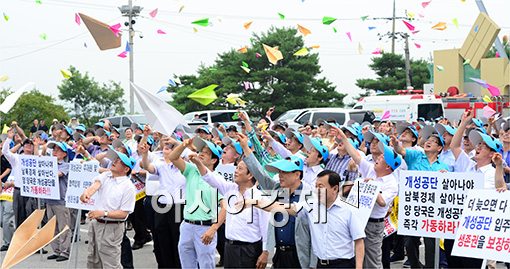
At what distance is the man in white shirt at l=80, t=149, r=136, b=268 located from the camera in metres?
8.07

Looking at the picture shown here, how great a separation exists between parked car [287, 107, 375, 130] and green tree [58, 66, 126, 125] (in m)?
18.6

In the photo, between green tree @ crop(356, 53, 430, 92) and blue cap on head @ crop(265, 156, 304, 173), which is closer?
blue cap on head @ crop(265, 156, 304, 173)

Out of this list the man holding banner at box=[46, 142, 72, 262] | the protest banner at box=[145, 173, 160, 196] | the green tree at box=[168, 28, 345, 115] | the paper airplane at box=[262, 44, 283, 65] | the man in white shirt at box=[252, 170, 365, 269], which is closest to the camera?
the man in white shirt at box=[252, 170, 365, 269]

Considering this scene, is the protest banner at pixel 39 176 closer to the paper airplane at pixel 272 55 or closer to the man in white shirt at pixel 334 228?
the man in white shirt at pixel 334 228

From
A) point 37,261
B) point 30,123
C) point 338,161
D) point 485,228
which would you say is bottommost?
point 37,261

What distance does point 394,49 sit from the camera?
48.0 meters

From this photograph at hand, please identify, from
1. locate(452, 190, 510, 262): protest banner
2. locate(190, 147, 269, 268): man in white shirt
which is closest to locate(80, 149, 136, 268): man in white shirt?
locate(190, 147, 269, 268): man in white shirt

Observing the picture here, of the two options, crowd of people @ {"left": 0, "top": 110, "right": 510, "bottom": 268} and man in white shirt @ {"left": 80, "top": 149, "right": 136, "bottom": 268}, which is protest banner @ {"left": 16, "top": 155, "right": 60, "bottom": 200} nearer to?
crowd of people @ {"left": 0, "top": 110, "right": 510, "bottom": 268}

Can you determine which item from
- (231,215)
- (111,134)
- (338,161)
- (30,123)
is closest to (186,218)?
(231,215)

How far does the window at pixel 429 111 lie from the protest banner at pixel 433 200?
687 inches

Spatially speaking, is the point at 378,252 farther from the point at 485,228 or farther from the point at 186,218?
the point at 186,218

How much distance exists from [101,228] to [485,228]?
13.1 ft

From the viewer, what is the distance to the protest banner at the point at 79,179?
9.42 m

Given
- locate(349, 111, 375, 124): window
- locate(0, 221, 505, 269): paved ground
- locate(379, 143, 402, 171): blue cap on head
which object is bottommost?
locate(0, 221, 505, 269): paved ground
